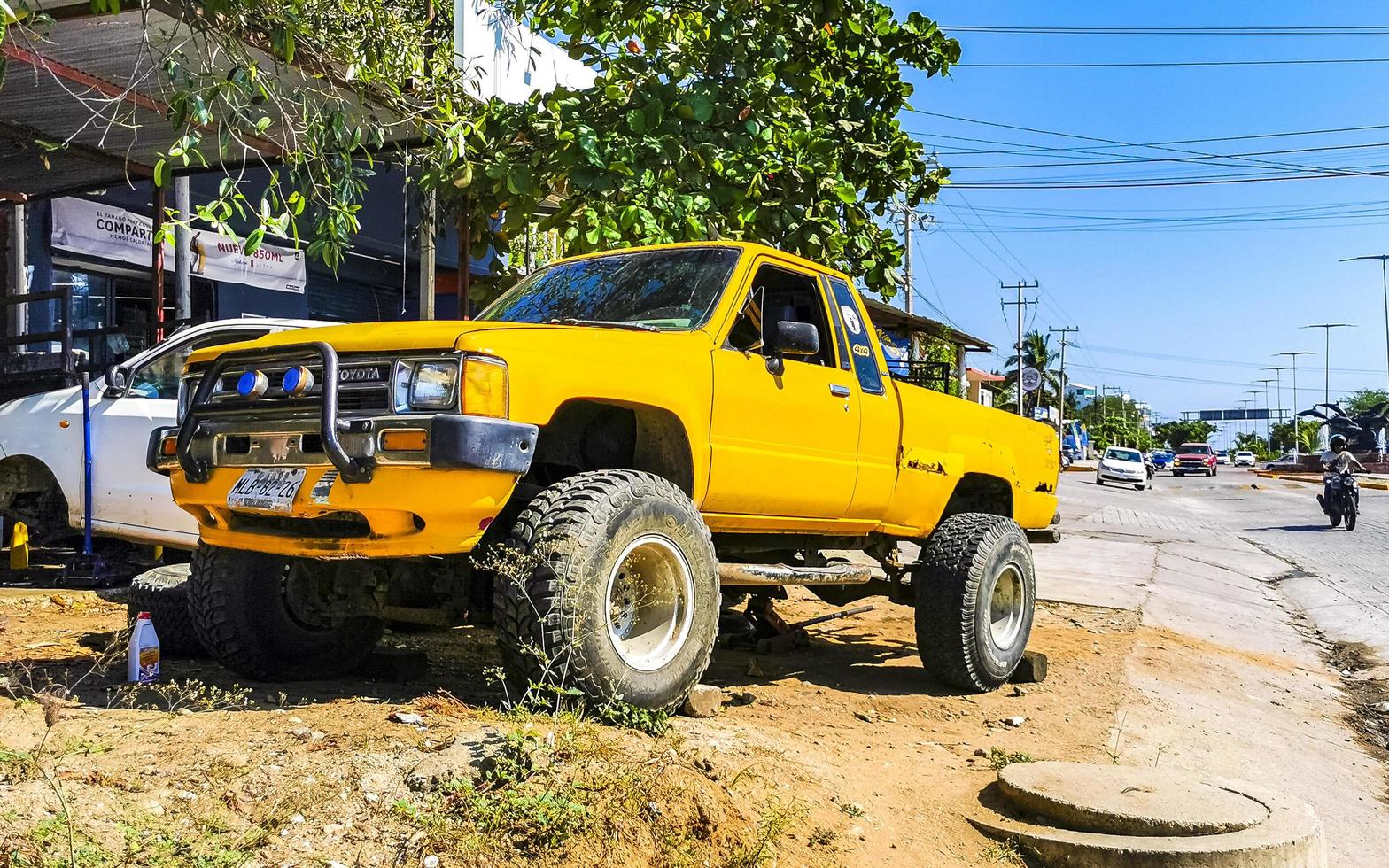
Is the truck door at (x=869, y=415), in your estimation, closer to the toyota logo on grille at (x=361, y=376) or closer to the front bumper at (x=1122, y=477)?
the toyota logo on grille at (x=361, y=376)

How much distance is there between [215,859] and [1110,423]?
13895 cm

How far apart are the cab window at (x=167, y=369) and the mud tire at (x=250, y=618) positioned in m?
3.34

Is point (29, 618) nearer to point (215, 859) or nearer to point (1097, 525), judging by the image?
point (215, 859)

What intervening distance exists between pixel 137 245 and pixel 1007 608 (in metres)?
11.2

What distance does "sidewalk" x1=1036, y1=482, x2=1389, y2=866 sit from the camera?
18.1ft

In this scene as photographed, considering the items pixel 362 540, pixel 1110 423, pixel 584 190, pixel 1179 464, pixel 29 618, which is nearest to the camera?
pixel 362 540

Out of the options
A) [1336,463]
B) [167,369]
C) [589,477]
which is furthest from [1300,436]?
[589,477]

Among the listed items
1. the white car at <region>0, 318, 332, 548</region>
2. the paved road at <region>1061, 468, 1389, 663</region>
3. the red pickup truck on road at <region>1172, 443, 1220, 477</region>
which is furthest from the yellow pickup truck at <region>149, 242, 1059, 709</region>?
the red pickup truck on road at <region>1172, 443, 1220, 477</region>

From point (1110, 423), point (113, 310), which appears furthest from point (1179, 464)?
point (1110, 423)

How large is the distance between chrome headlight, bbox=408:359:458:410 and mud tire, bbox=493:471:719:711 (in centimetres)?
52

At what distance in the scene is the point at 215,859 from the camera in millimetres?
2812

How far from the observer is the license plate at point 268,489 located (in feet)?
13.1

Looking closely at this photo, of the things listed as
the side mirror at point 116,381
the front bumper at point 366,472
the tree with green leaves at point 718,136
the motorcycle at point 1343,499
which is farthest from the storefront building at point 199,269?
the motorcycle at point 1343,499

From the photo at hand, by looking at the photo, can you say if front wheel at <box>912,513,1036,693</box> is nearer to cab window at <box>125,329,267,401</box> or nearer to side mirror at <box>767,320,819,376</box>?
side mirror at <box>767,320,819,376</box>
